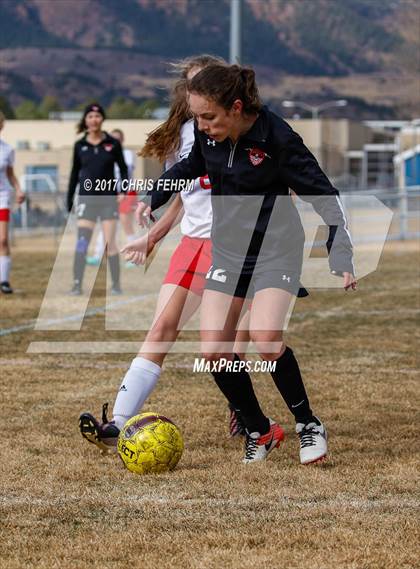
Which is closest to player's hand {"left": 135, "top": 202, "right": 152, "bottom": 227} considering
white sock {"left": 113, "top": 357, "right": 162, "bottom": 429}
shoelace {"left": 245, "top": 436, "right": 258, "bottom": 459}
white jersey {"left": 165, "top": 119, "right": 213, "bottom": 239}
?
white jersey {"left": 165, "top": 119, "right": 213, "bottom": 239}

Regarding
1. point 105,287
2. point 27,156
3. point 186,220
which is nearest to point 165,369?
point 186,220

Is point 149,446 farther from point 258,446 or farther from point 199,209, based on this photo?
point 199,209

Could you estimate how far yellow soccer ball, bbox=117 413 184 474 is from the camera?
575 centimetres

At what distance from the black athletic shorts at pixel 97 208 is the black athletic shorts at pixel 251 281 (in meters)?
8.11

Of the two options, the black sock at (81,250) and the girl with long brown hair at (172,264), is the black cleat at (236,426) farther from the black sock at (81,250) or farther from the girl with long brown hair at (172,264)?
the black sock at (81,250)

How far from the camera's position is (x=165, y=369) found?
8969mm

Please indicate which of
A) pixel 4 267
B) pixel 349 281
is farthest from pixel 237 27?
pixel 349 281

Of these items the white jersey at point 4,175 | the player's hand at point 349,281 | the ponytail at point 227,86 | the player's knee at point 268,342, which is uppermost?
the ponytail at point 227,86

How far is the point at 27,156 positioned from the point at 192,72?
6801 cm

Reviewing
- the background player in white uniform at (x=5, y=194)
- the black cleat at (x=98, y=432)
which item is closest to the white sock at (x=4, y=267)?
the background player in white uniform at (x=5, y=194)

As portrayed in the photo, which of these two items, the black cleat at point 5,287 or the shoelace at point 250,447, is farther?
the black cleat at point 5,287

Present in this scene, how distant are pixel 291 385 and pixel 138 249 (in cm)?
106

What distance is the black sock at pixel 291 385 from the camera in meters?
6.03

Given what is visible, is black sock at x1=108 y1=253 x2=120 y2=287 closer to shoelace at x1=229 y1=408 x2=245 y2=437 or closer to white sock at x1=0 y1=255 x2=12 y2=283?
white sock at x1=0 y1=255 x2=12 y2=283
